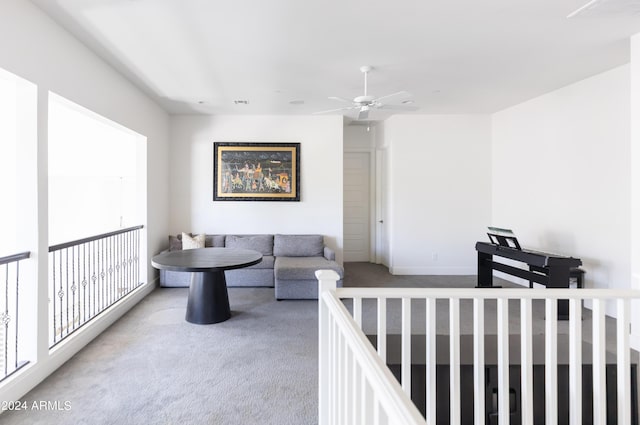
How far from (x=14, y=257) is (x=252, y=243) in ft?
9.71

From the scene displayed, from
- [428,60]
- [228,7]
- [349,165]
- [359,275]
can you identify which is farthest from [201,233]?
[428,60]

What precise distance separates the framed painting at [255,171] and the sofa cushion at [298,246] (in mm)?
666

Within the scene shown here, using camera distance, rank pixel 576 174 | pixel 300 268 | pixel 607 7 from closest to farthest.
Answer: pixel 607 7 < pixel 576 174 < pixel 300 268

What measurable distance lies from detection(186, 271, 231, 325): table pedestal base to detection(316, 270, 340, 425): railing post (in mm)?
2078

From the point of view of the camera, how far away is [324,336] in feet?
4.84

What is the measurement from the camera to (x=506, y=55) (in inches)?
120

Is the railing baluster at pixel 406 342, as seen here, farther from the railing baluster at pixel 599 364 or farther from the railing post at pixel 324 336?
the railing baluster at pixel 599 364

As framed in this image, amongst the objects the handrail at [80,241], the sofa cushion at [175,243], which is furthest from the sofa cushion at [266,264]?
the handrail at [80,241]

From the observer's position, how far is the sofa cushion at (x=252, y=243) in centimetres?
482

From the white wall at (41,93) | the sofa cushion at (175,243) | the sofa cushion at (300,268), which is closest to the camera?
the white wall at (41,93)

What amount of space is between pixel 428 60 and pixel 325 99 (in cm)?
156

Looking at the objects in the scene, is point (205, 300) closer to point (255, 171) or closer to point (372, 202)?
point (255, 171)

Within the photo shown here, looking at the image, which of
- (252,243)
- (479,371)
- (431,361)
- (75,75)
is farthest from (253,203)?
(479,371)

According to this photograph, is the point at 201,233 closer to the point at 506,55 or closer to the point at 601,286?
the point at 506,55
